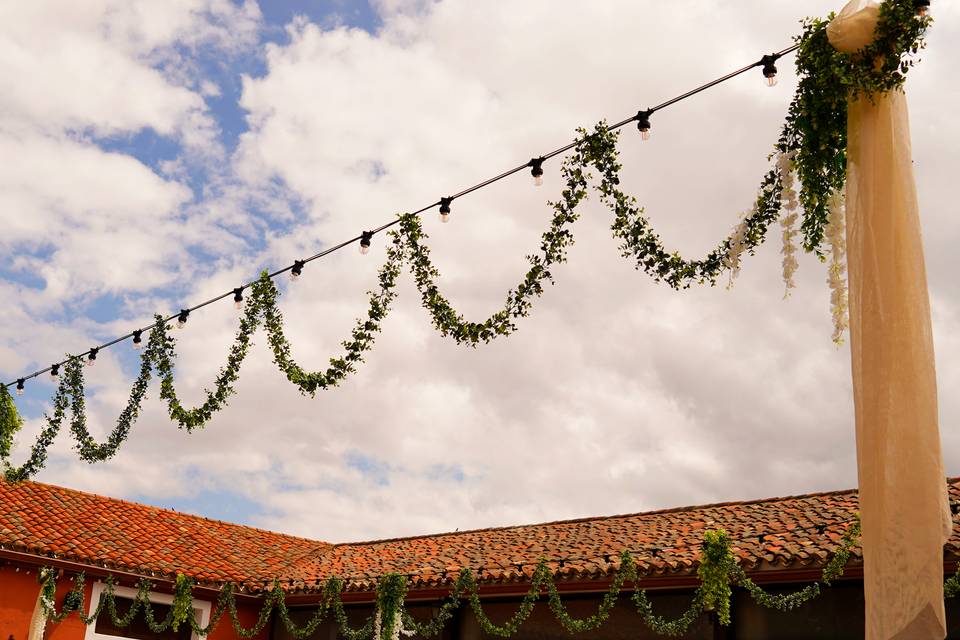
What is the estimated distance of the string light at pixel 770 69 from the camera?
15.4 feet

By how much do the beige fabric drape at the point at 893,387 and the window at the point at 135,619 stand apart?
10735mm

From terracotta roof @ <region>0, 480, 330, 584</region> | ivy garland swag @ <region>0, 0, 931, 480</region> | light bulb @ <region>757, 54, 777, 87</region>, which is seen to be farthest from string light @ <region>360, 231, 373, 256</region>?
terracotta roof @ <region>0, 480, 330, 584</region>

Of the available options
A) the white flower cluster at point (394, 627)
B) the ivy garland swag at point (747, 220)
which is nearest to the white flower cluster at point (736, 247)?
the ivy garland swag at point (747, 220)

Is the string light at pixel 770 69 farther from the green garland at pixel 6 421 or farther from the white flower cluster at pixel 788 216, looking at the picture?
the green garland at pixel 6 421

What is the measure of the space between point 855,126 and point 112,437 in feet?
30.1

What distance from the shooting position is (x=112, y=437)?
10492 mm

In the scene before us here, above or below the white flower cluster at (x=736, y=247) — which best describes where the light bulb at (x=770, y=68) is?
above

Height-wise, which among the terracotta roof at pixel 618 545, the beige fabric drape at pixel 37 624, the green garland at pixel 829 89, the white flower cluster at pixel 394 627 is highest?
the green garland at pixel 829 89

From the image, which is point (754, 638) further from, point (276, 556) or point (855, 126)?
point (276, 556)

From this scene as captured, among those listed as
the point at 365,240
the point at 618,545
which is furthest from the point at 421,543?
the point at 365,240

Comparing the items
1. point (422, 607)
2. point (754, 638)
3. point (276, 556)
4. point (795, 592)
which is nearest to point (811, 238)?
point (795, 592)

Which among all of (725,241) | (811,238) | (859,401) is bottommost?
(859,401)

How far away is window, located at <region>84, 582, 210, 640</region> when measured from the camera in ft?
38.3

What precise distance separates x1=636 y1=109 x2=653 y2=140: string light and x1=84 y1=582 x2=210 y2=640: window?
32.1ft
